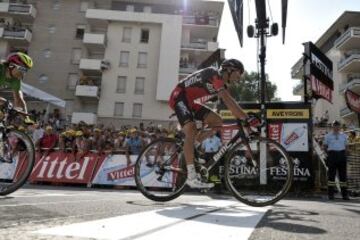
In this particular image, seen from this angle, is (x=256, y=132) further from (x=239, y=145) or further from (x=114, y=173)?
(x=114, y=173)

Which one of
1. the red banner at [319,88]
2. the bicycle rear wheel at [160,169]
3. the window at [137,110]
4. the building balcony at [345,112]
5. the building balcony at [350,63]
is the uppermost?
the building balcony at [350,63]

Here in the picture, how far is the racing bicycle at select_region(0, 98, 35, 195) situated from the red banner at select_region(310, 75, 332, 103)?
38.4ft

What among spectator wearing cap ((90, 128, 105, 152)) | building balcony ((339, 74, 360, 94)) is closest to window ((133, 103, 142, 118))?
building balcony ((339, 74, 360, 94))

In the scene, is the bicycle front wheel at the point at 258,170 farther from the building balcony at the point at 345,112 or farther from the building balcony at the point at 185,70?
the building balcony at the point at 345,112

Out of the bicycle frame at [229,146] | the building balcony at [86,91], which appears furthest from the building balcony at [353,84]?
the bicycle frame at [229,146]

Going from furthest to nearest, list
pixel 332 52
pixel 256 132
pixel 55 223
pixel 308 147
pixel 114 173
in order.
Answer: pixel 332 52
pixel 114 173
pixel 308 147
pixel 256 132
pixel 55 223

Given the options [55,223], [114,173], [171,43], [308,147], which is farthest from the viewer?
[171,43]

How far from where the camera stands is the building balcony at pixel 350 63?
47406 mm

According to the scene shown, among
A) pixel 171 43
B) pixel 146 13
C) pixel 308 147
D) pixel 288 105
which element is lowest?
pixel 308 147

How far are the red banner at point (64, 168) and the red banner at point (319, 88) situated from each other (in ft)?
26.1

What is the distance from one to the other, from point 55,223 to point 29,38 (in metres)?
49.4

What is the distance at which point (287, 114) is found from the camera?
14.0 meters

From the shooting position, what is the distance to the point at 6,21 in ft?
165

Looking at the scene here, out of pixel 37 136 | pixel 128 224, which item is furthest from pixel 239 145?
pixel 37 136
